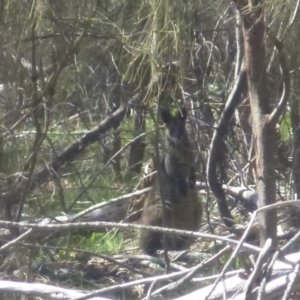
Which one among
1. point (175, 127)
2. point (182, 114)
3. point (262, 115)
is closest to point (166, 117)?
point (175, 127)

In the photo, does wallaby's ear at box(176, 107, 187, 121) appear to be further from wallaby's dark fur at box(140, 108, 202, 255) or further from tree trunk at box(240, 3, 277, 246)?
tree trunk at box(240, 3, 277, 246)

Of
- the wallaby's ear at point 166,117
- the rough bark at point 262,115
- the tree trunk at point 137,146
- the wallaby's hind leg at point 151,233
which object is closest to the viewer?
Result: the rough bark at point 262,115

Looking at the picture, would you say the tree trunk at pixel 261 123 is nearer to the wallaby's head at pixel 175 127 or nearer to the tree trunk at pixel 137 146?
the tree trunk at pixel 137 146

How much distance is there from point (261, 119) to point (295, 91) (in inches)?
28.1

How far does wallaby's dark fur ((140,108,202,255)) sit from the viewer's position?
7434 mm

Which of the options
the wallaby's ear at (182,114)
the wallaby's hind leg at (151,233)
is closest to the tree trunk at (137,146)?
the wallaby's ear at (182,114)

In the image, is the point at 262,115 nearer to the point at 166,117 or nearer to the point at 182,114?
the point at 182,114

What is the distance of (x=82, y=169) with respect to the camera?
755 cm

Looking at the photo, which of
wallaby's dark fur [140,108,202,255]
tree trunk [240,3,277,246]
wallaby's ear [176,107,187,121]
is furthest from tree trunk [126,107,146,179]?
tree trunk [240,3,277,246]

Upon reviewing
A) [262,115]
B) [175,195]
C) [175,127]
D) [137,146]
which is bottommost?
[175,195]

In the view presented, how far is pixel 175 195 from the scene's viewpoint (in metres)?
8.11

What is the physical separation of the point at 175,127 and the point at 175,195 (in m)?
0.94

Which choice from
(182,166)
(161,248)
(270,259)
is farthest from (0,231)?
(270,259)

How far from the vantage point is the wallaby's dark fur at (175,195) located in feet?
24.4
